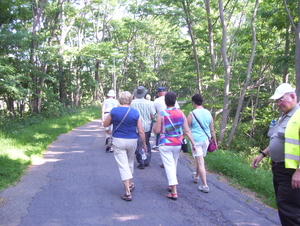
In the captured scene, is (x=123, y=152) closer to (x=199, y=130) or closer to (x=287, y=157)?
(x=199, y=130)

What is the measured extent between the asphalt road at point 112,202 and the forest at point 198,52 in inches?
225

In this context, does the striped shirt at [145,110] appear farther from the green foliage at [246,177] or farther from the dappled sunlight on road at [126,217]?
the dappled sunlight on road at [126,217]

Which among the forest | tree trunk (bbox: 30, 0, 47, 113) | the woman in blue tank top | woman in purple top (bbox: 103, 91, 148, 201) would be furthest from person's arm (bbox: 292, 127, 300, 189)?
tree trunk (bbox: 30, 0, 47, 113)

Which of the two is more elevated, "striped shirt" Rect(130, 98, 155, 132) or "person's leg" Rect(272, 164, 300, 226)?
"striped shirt" Rect(130, 98, 155, 132)

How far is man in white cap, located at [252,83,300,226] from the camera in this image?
272 cm

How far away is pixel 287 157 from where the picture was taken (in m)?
2.75

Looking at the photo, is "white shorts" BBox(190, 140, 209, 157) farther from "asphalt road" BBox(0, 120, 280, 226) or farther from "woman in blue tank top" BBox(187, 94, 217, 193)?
"asphalt road" BBox(0, 120, 280, 226)

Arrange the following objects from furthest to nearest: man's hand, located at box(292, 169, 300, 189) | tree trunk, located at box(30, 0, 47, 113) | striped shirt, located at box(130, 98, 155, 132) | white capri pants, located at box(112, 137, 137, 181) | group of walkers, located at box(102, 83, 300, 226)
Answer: tree trunk, located at box(30, 0, 47, 113) → striped shirt, located at box(130, 98, 155, 132) → white capri pants, located at box(112, 137, 137, 181) → group of walkers, located at box(102, 83, 300, 226) → man's hand, located at box(292, 169, 300, 189)

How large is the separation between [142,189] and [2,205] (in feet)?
7.85

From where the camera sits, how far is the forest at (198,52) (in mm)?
11516

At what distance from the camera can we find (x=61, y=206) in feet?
13.8

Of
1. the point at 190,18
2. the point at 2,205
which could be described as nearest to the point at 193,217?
the point at 2,205

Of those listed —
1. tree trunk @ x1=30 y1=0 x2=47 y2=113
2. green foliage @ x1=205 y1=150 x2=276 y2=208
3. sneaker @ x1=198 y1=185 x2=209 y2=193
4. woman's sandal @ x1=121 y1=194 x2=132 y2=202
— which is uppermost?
tree trunk @ x1=30 y1=0 x2=47 y2=113

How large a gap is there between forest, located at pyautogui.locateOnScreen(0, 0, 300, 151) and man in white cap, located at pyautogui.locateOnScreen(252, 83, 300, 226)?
255 inches
